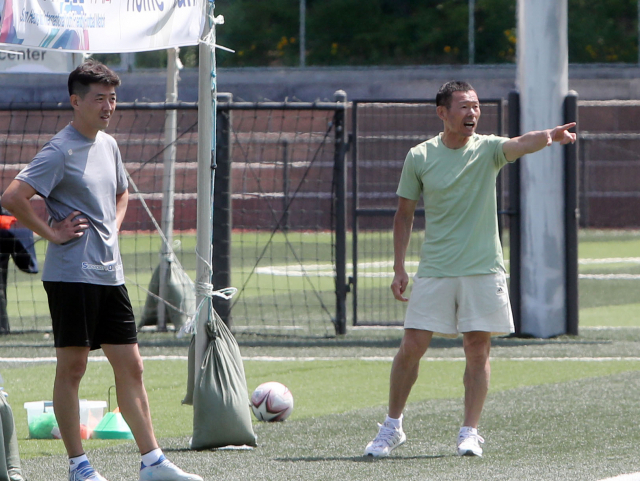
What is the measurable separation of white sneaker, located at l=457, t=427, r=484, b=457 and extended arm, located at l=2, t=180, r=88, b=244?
7.21ft

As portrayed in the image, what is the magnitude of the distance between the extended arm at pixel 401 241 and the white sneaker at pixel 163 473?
1501mm

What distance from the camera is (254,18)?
2750cm

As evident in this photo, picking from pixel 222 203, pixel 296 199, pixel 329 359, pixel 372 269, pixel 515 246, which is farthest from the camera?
pixel 296 199

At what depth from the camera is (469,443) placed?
5.63 m

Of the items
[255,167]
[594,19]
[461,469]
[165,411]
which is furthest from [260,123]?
[461,469]

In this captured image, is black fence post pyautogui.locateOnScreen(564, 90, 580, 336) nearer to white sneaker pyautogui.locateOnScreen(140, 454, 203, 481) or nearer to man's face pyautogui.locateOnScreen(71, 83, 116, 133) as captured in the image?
white sneaker pyautogui.locateOnScreen(140, 454, 203, 481)

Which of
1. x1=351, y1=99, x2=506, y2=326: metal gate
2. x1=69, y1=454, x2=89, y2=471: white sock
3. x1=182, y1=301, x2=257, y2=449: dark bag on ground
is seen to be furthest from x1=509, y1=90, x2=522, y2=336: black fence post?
x1=69, y1=454, x2=89, y2=471: white sock

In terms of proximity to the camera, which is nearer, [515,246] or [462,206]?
[462,206]

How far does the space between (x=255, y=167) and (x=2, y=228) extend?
14696 mm

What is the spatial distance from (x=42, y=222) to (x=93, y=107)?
56 centimetres

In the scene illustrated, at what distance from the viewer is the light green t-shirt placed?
571cm

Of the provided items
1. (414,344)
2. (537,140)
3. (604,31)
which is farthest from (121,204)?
(604,31)

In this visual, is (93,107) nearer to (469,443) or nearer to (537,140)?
(537,140)

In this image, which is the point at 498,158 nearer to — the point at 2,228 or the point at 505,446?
the point at 505,446
